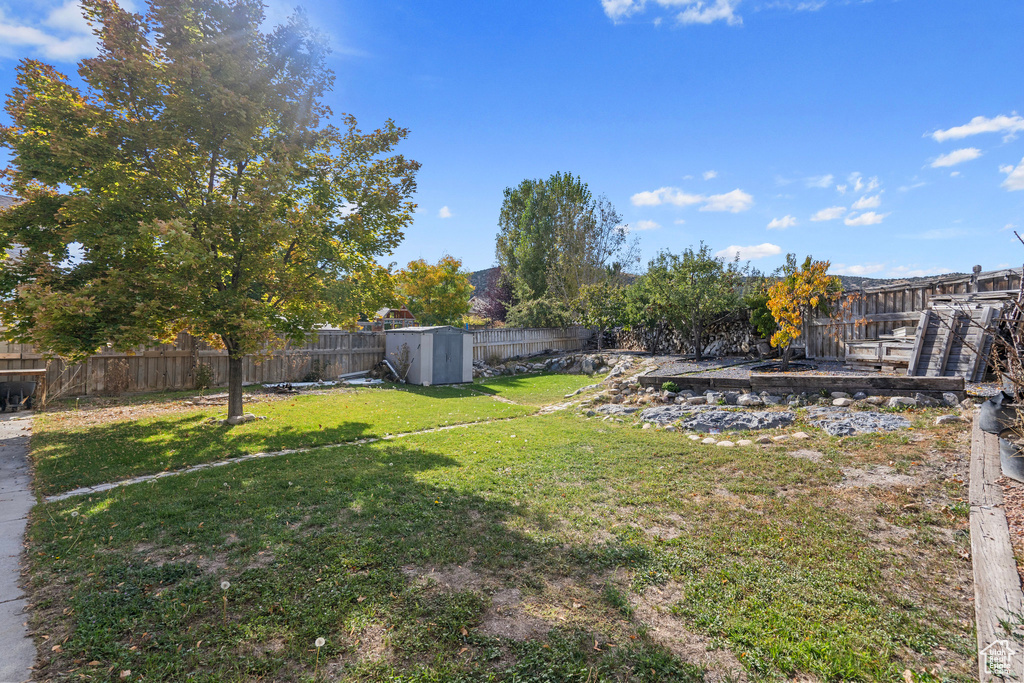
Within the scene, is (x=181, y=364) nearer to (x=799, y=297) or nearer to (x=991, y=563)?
(x=991, y=563)

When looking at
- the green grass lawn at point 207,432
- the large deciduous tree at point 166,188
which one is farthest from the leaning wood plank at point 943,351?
the large deciduous tree at point 166,188

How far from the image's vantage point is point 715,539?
338cm

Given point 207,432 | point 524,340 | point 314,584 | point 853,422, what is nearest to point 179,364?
point 207,432

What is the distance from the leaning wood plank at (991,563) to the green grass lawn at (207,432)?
22.3ft

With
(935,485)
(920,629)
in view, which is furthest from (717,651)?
(935,485)

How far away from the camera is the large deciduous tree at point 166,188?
243 inches

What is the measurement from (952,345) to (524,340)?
48.9 ft

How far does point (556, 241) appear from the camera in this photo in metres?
29.6

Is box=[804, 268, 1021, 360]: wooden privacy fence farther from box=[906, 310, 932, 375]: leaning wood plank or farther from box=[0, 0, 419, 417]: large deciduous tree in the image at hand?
box=[0, 0, 419, 417]: large deciduous tree

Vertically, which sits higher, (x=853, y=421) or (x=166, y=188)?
(x=166, y=188)

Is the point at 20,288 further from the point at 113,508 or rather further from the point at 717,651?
the point at 717,651

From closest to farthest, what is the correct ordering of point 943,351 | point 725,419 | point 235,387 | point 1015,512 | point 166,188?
point 1015,512 → point 166,188 → point 725,419 → point 943,351 → point 235,387

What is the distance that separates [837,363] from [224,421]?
1365 cm

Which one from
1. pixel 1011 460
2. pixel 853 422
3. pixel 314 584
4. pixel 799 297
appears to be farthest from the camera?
pixel 799 297
